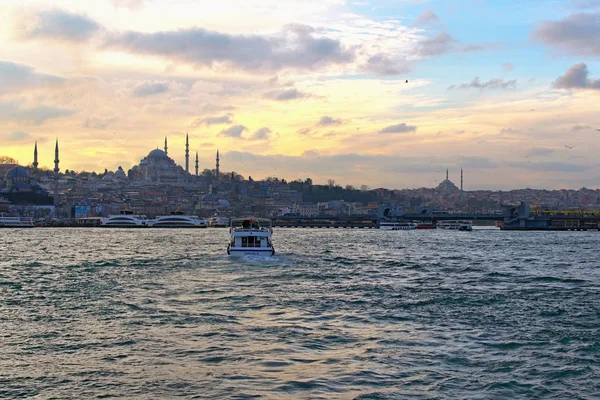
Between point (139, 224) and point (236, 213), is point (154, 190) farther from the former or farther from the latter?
point (139, 224)

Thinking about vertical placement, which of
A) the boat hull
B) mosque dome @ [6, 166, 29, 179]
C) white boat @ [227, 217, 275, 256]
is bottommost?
the boat hull

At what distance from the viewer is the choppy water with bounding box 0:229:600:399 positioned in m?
10.5

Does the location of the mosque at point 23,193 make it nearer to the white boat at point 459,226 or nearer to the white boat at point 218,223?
the white boat at point 218,223

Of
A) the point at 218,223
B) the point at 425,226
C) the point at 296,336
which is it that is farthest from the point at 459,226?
the point at 296,336

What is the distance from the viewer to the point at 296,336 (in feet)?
45.4

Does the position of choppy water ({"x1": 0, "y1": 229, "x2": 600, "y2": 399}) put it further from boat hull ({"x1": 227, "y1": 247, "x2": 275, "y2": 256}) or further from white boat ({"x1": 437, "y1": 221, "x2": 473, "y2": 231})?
white boat ({"x1": 437, "y1": 221, "x2": 473, "y2": 231})

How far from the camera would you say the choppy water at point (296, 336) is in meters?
10.5

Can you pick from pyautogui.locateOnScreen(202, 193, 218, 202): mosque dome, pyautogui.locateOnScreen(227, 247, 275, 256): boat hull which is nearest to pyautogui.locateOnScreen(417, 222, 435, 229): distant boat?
pyautogui.locateOnScreen(227, 247, 275, 256): boat hull

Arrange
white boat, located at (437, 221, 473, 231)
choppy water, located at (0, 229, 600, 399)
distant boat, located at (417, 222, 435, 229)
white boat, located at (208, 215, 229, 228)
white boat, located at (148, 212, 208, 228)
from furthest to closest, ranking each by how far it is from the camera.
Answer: white boat, located at (208, 215, 229, 228)
white boat, located at (148, 212, 208, 228)
distant boat, located at (417, 222, 435, 229)
white boat, located at (437, 221, 473, 231)
choppy water, located at (0, 229, 600, 399)

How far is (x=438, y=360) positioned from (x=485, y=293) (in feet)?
31.1

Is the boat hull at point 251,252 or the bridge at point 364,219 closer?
the boat hull at point 251,252

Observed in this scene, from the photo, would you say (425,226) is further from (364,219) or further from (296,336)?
(296,336)

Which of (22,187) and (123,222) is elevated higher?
(22,187)

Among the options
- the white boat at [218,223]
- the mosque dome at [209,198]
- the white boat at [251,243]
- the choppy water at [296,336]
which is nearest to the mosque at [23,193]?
the white boat at [218,223]
